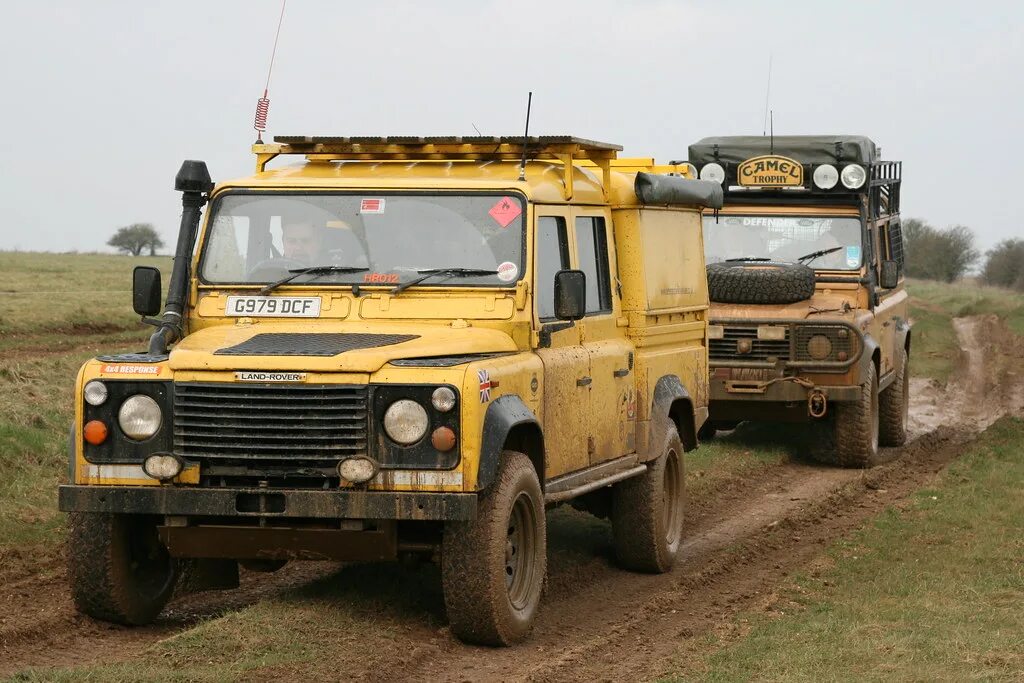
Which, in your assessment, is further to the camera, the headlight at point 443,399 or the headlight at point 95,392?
the headlight at point 95,392

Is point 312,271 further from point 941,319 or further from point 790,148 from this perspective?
point 941,319

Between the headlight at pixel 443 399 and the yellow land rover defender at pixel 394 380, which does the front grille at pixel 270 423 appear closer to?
the yellow land rover defender at pixel 394 380

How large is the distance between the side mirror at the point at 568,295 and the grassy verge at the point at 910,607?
1.75 metres

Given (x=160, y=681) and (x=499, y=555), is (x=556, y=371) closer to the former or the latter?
(x=499, y=555)

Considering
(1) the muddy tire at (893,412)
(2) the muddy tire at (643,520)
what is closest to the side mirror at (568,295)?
(2) the muddy tire at (643,520)

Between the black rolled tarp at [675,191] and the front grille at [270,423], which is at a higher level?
the black rolled tarp at [675,191]

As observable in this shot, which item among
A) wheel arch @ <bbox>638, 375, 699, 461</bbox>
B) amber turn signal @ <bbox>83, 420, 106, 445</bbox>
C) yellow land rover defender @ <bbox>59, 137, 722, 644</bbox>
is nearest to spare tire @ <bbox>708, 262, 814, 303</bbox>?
wheel arch @ <bbox>638, 375, 699, 461</bbox>

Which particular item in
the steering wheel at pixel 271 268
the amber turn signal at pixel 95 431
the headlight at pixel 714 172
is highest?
the headlight at pixel 714 172

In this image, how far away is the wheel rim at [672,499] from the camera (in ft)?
32.3

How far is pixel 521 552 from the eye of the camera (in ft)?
24.8

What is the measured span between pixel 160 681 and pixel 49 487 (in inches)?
194

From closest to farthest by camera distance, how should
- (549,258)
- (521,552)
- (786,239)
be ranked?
1. (521,552)
2. (549,258)
3. (786,239)

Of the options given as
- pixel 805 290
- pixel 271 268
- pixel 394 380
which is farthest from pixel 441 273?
pixel 805 290

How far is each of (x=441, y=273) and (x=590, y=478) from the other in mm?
1492
